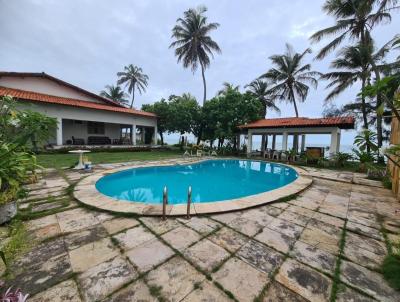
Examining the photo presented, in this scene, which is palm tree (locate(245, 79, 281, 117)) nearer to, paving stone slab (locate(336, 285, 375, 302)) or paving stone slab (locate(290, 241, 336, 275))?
paving stone slab (locate(290, 241, 336, 275))

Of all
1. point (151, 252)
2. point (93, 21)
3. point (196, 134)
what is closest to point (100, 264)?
point (151, 252)

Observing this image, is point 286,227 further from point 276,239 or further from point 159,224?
point 159,224

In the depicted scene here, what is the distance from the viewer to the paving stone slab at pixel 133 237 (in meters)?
2.44

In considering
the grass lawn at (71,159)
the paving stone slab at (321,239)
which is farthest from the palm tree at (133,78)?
the paving stone slab at (321,239)

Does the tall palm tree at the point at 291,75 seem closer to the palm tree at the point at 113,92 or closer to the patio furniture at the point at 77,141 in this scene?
the patio furniture at the point at 77,141

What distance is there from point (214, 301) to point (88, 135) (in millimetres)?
20222

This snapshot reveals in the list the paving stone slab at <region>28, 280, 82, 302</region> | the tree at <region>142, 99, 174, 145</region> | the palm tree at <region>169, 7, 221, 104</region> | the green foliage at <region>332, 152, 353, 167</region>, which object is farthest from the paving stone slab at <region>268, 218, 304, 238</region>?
the palm tree at <region>169, 7, 221, 104</region>

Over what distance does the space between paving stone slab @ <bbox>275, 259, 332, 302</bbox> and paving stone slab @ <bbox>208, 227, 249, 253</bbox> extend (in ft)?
1.94

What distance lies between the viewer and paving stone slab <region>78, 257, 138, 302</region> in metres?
1.68

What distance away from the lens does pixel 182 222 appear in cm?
314

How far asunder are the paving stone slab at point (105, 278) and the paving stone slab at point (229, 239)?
1.16m

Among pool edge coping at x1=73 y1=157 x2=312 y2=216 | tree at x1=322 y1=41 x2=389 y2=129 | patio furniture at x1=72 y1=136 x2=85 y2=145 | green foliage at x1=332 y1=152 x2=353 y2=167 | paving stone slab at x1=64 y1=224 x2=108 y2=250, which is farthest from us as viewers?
patio furniture at x1=72 y1=136 x2=85 y2=145

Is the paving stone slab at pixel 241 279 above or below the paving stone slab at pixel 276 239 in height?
below

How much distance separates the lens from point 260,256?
2.27 m
